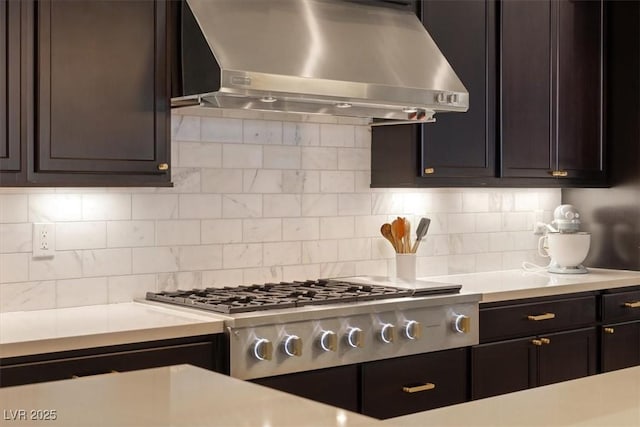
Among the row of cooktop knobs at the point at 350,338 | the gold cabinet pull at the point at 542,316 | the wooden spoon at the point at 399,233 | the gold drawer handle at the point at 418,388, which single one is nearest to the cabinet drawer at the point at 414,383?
the gold drawer handle at the point at 418,388

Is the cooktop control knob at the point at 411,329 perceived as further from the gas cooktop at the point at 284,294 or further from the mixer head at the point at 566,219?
the mixer head at the point at 566,219

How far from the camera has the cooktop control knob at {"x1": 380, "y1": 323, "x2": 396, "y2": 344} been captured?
3.61 meters

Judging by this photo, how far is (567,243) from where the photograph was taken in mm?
4953

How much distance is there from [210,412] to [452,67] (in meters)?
3.09

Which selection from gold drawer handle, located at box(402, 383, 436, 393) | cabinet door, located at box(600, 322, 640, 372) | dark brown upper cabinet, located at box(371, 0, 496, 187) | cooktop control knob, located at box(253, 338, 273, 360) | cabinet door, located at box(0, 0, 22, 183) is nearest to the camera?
cabinet door, located at box(0, 0, 22, 183)

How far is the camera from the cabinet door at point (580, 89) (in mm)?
4961

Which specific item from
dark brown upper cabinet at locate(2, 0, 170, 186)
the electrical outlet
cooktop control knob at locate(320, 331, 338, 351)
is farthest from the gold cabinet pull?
the electrical outlet

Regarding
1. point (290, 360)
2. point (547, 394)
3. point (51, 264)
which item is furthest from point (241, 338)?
point (547, 394)

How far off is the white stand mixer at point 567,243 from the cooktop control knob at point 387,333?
1.70 meters

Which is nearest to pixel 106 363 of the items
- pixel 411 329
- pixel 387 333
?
pixel 387 333

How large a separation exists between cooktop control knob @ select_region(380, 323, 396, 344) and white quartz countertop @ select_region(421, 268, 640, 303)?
60cm

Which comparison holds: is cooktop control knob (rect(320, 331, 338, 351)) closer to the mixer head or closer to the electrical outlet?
the electrical outlet

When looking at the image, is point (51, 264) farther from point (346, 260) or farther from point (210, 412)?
point (210, 412)

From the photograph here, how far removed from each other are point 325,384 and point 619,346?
1960 millimetres
